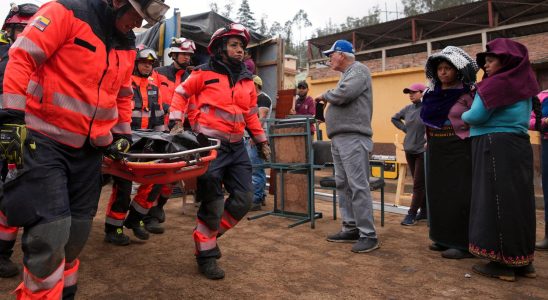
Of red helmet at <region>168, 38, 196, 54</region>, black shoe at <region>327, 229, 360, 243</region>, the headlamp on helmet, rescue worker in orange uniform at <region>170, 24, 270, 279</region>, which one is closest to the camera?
rescue worker in orange uniform at <region>170, 24, 270, 279</region>

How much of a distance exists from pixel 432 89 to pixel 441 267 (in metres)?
1.72

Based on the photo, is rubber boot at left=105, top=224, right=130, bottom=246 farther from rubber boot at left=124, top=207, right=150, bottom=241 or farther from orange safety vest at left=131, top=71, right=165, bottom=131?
orange safety vest at left=131, top=71, right=165, bottom=131

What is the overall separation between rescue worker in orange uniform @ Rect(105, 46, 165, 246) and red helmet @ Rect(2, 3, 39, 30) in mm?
1505

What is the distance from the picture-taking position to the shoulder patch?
6.23ft

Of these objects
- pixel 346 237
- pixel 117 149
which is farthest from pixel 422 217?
pixel 117 149

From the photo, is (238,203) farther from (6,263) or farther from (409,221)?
(409,221)

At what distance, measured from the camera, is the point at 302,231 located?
4980mm

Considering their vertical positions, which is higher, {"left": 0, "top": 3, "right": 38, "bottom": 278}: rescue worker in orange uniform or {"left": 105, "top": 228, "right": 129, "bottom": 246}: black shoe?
{"left": 0, "top": 3, "right": 38, "bottom": 278}: rescue worker in orange uniform

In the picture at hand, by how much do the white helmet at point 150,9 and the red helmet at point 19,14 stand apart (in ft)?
5.65

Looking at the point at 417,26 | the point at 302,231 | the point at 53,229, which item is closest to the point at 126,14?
the point at 53,229

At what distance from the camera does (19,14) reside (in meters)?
3.28

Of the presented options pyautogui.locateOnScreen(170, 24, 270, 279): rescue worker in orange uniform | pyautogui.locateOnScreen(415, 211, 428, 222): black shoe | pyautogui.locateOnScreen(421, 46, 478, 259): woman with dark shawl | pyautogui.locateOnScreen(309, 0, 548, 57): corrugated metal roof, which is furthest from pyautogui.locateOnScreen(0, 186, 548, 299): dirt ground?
pyautogui.locateOnScreen(309, 0, 548, 57): corrugated metal roof

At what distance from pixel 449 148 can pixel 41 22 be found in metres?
3.46

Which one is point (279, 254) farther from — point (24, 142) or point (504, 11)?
point (504, 11)
